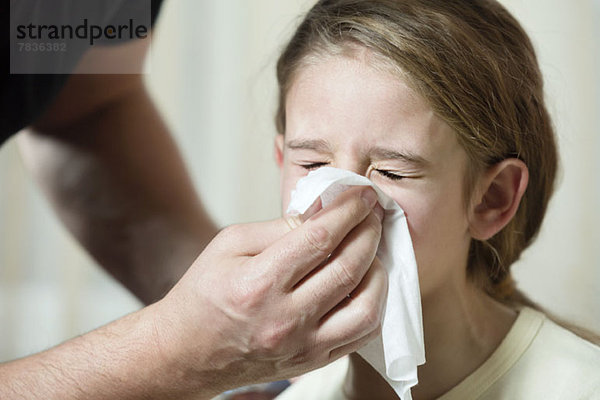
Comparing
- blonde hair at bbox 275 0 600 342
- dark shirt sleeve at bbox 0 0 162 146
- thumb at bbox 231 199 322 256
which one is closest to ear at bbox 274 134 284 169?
blonde hair at bbox 275 0 600 342

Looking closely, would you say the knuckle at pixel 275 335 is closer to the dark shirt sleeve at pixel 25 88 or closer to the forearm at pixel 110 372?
the forearm at pixel 110 372

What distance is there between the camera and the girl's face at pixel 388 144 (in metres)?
0.87

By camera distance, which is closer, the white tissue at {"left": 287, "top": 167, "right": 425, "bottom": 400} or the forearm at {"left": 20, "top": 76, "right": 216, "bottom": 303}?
the white tissue at {"left": 287, "top": 167, "right": 425, "bottom": 400}

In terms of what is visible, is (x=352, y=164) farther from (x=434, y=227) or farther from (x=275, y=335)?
(x=275, y=335)

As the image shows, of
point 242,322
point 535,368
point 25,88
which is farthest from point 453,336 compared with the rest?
point 25,88

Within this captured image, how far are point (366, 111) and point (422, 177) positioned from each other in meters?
0.12

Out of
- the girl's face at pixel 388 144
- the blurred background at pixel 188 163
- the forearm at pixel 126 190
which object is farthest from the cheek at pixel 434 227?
the blurred background at pixel 188 163

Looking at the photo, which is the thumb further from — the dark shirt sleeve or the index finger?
the dark shirt sleeve

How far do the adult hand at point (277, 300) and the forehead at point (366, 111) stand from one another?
0.12 meters

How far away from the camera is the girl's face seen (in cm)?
87

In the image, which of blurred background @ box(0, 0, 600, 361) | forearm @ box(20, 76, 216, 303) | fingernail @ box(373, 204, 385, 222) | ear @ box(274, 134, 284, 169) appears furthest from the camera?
blurred background @ box(0, 0, 600, 361)

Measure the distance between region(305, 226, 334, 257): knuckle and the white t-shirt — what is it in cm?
42

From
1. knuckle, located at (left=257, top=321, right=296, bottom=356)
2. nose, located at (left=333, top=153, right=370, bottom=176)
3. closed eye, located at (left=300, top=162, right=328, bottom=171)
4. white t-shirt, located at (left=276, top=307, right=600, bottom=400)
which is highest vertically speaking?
nose, located at (left=333, top=153, right=370, bottom=176)

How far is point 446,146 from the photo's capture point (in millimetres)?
923
